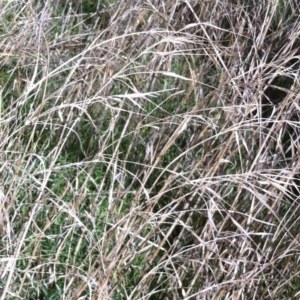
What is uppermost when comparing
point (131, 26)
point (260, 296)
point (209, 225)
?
point (131, 26)

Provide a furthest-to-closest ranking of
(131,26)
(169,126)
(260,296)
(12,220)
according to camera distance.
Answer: (131,26), (169,126), (260,296), (12,220)

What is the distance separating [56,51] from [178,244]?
697 mm

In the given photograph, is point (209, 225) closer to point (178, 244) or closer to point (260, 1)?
point (178, 244)

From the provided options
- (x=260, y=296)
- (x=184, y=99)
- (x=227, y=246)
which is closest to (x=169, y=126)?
(x=184, y=99)

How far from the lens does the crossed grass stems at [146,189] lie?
151 cm

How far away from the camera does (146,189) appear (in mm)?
1733

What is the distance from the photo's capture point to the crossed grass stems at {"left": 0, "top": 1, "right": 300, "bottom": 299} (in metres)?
1.51

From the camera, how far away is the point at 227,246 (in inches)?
65.2

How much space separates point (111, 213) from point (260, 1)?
0.78 m

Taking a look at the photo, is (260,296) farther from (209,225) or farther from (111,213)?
(111,213)

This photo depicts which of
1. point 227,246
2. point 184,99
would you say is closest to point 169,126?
point 184,99

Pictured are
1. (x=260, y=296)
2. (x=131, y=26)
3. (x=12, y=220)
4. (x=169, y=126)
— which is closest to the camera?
(x=12, y=220)

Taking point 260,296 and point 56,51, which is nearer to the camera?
point 260,296

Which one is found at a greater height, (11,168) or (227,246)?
(11,168)
